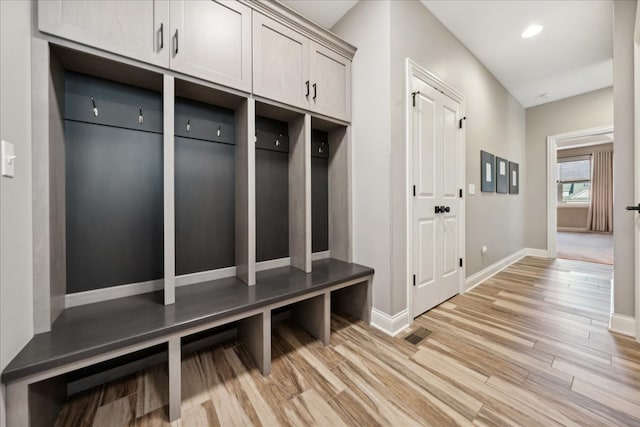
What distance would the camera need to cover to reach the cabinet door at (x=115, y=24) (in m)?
1.07

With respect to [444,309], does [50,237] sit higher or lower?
higher

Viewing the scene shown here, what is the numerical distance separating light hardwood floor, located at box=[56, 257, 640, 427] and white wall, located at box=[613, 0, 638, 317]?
37cm

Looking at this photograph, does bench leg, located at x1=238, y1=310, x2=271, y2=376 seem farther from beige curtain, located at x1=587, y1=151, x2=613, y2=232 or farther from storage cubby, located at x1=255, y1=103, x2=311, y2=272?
beige curtain, located at x1=587, y1=151, x2=613, y2=232

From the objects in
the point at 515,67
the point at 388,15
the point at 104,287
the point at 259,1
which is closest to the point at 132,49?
the point at 259,1

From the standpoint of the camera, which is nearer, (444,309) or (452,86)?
(444,309)

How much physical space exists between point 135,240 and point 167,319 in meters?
0.65

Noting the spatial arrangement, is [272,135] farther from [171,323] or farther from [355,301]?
[355,301]

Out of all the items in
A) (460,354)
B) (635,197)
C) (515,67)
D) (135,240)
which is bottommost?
(460,354)

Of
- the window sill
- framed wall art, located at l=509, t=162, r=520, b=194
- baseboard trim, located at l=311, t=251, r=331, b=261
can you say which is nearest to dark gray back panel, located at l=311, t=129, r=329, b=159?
baseboard trim, located at l=311, t=251, r=331, b=261

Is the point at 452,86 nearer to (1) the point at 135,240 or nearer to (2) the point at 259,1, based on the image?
(2) the point at 259,1

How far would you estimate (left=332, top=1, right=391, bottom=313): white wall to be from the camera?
74.5 inches

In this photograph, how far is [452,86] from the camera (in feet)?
8.29

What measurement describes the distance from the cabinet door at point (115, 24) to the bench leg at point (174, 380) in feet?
4.85

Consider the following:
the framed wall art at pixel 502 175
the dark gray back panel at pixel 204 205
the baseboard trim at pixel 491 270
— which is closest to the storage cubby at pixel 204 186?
the dark gray back panel at pixel 204 205
